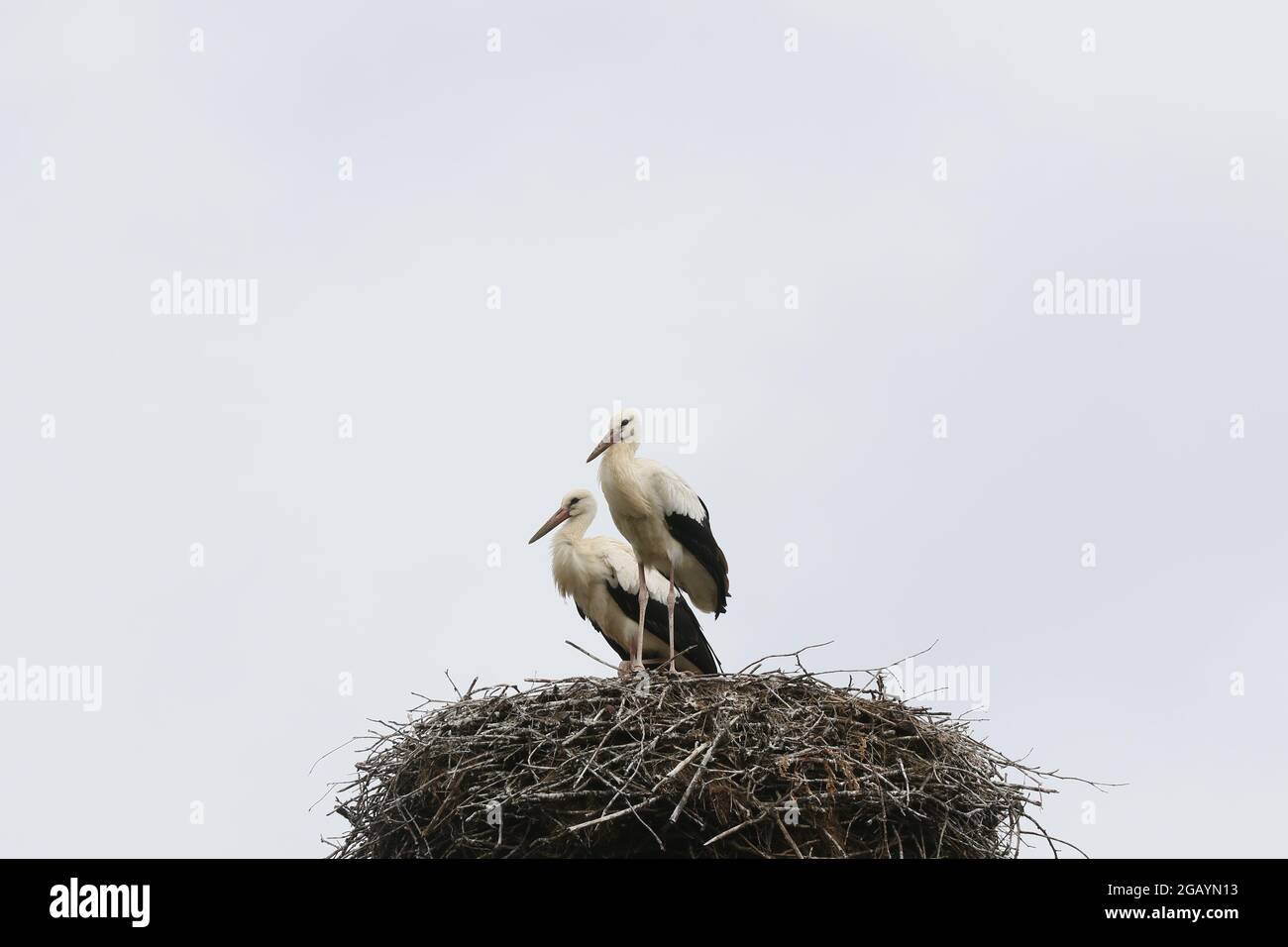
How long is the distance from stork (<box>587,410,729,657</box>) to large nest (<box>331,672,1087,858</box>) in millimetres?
1495

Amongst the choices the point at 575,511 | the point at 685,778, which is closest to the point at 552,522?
the point at 575,511

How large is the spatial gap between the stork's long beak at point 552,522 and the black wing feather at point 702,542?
2.19ft

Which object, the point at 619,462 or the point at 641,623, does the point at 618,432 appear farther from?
the point at 641,623

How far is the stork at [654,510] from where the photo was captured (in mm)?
8250

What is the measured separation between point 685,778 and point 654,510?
231cm

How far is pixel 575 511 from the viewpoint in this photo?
8.66 metres

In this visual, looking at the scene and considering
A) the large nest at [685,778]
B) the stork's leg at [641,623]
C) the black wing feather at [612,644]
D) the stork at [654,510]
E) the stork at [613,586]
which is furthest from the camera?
the black wing feather at [612,644]

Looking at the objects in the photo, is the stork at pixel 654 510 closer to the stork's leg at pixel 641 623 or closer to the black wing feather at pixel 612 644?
the stork's leg at pixel 641 623

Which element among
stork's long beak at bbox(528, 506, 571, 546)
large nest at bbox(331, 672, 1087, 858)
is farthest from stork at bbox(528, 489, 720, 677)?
large nest at bbox(331, 672, 1087, 858)

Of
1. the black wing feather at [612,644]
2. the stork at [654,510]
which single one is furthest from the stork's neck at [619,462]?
the black wing feather at [612,644]

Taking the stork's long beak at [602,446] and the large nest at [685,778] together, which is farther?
the stork's long beak at [602,446]
